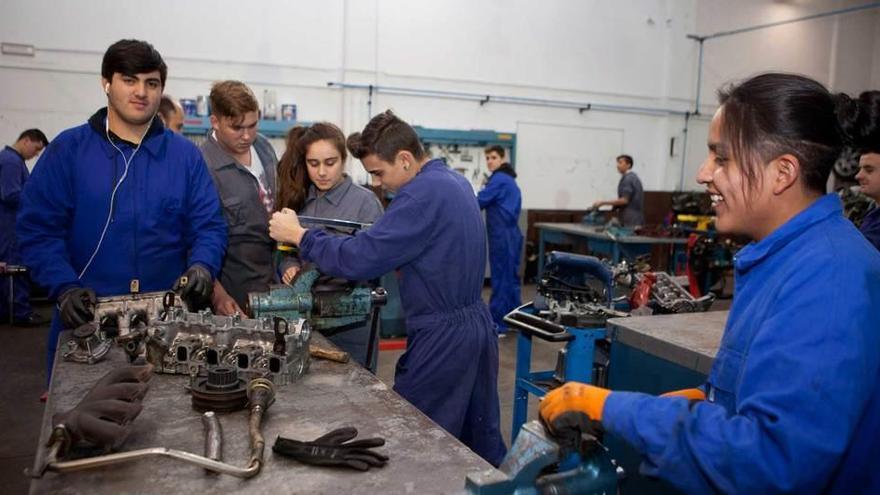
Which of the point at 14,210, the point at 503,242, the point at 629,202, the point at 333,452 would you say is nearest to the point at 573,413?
the point at 333,452

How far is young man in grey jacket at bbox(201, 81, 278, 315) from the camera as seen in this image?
2.55m

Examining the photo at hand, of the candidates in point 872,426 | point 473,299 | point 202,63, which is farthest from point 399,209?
point 202,63

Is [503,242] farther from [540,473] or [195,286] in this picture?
[540,473]

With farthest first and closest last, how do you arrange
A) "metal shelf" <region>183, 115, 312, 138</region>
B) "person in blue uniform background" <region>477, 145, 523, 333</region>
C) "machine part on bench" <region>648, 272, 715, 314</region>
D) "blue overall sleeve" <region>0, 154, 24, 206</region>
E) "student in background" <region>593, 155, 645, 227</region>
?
1. "student in background" <region>593, 155, 645, 227</region>
2. "metal shelf" <region>183, 115, 312, 138</region>
3. "person in blue uniform background" <region>477, 145, 523, 333</region>
4. "blue overall sleeve" <region>0, 154, 24, 206</region>
5. "machine part on bench" <region>648, 272, 715, 314</region>

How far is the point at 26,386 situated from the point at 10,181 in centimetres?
192

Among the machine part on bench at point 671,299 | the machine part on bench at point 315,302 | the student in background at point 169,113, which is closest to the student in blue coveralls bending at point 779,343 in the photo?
the machine part on bench at point 315,302

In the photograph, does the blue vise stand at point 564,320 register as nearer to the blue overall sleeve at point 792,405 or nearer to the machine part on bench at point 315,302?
the machine part on bench at point 315,302

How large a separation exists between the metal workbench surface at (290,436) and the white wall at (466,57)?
5.23 metres

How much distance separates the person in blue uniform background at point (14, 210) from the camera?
16.1 feet

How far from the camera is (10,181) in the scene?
4.89m

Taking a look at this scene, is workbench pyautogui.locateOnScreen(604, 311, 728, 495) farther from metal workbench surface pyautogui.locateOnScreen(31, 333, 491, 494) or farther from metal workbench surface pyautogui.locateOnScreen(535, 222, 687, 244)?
metal workbench surface pyautogui.locateOnScreen(535, 222, 687, 244)

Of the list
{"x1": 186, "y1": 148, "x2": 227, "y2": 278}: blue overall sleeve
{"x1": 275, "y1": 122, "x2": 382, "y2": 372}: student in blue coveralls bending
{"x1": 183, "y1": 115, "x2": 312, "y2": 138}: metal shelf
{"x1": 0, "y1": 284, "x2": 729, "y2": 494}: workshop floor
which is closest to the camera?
{"x1": 186, "y1": 148, "x2": 227, "y2": 278}: blue overall sleeve

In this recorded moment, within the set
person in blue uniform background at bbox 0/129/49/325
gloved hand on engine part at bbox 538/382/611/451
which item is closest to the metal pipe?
gloved hand on engine part at bbox 538/382/611/451

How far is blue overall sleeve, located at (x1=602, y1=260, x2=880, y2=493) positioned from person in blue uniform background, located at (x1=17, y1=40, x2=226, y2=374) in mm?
1556
